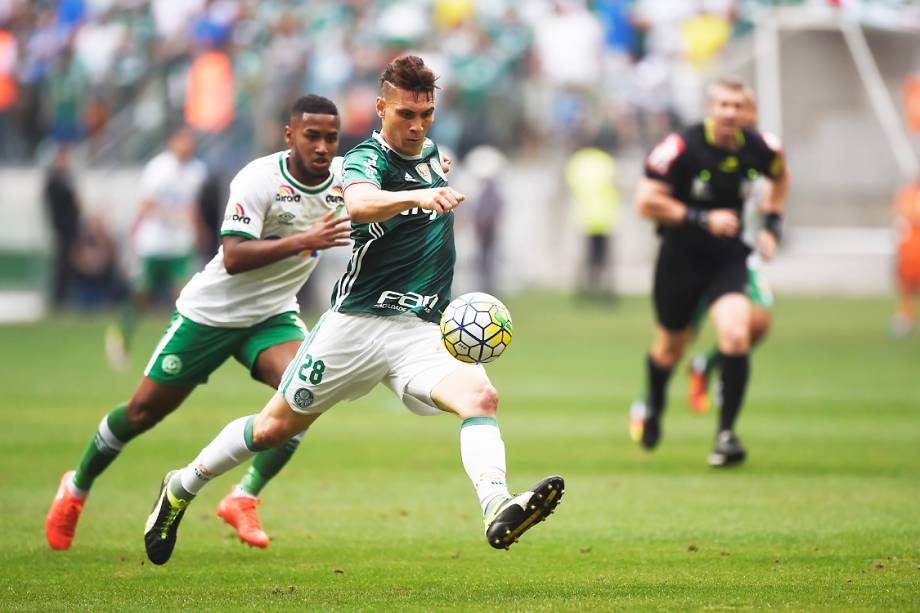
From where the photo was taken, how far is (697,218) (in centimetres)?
1058

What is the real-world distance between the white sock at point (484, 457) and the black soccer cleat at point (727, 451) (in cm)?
411

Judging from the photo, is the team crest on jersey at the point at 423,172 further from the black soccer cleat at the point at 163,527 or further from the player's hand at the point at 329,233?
the black soccer cleat at the point at 163,527

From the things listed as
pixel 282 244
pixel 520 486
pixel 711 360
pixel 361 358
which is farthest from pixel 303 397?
pixel 711 360

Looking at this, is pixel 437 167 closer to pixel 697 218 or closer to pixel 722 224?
pixel 722 224

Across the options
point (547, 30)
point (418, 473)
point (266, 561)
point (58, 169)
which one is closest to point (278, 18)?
point (547, 30)

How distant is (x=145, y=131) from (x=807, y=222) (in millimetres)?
13925

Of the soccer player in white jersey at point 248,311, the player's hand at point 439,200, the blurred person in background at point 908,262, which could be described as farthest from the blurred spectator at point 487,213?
the player's hand at point 439,200

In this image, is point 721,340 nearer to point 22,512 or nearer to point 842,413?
point 842,413

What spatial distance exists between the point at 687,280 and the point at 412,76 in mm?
4865

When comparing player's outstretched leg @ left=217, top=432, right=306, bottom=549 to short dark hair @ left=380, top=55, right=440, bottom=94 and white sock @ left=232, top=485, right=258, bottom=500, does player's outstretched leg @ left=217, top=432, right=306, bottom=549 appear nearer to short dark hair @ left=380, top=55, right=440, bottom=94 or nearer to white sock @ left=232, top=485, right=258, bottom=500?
white sock @ left=232, top=485, right=258, bottom=500

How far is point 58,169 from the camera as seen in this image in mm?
25359

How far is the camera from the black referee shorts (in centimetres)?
1090

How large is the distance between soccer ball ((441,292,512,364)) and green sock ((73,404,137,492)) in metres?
2.35

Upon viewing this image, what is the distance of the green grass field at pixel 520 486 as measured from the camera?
257 inches
